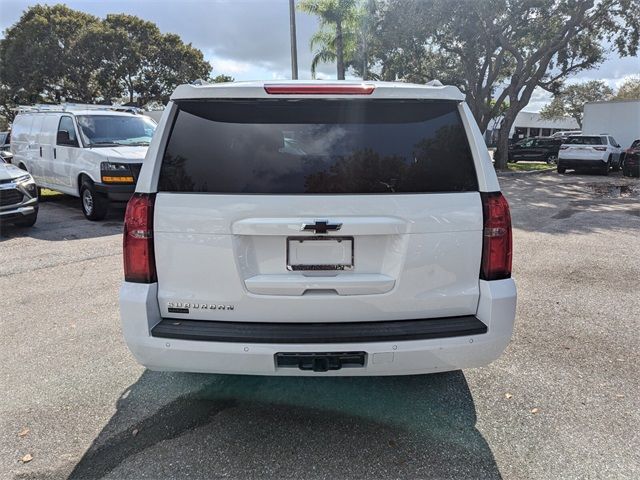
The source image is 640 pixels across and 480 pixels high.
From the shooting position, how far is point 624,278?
5902 mm

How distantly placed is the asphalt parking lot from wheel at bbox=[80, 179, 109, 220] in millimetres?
4569

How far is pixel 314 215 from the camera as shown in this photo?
2.46 meters

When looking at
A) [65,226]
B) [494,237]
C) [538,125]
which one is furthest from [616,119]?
[538,125]

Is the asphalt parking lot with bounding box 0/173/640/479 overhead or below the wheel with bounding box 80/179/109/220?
below

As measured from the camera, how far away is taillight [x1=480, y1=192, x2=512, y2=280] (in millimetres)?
2582

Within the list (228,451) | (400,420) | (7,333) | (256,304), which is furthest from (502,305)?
(7,333)

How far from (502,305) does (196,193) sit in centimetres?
179

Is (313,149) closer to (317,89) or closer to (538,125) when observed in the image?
(317,89)

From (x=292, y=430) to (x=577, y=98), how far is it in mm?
73298

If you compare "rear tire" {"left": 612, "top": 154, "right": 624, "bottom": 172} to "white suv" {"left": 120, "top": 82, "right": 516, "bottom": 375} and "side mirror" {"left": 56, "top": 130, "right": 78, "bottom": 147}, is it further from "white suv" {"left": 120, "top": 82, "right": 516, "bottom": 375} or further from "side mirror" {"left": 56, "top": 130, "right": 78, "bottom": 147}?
"white suv" {"left": 120, "top": 82, "right": 516, "bottom": 375}

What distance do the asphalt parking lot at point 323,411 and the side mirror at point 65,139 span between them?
5.71m

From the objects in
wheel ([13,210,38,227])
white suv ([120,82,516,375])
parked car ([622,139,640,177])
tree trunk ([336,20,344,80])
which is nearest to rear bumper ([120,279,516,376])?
white suv ([120,82,516,375])

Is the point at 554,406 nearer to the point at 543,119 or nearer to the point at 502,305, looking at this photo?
the point at 502,305

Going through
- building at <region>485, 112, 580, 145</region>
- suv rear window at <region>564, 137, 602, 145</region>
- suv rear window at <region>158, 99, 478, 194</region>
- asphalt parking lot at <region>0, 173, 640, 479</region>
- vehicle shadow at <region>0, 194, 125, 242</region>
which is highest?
building at <region>485, 112, 580, 145</region>
